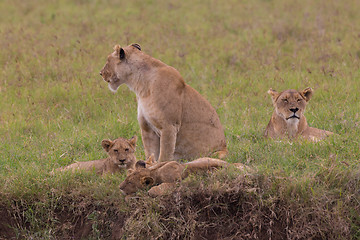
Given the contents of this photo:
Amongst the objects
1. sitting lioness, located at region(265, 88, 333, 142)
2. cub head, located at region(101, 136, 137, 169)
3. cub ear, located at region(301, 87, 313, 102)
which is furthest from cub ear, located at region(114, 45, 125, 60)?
cub ear, located at region(301, 87, 313, 102)

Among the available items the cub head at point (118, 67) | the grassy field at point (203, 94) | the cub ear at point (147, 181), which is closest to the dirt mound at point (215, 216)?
the grassy field at point (203, 94)

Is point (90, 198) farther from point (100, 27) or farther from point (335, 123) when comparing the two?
point (100, 27)

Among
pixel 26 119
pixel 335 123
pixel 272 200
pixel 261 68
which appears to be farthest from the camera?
pixel 261 68

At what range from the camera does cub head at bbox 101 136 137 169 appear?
5.98m

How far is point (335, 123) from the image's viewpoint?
7281 millimetres

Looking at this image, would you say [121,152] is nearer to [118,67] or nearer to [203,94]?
[118,67]

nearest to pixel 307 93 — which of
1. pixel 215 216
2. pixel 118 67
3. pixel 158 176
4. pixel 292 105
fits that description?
pixel 292 105

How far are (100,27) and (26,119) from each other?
217 inches

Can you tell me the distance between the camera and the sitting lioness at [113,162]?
19.6 ft

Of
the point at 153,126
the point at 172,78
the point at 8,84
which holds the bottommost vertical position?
the point at 8,84

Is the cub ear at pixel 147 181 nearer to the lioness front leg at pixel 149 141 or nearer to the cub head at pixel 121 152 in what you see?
the cub head at pixel 121 152

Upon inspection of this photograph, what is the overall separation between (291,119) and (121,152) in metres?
2.45

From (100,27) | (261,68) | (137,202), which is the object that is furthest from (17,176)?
(100,27)

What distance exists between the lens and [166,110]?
603 cm
